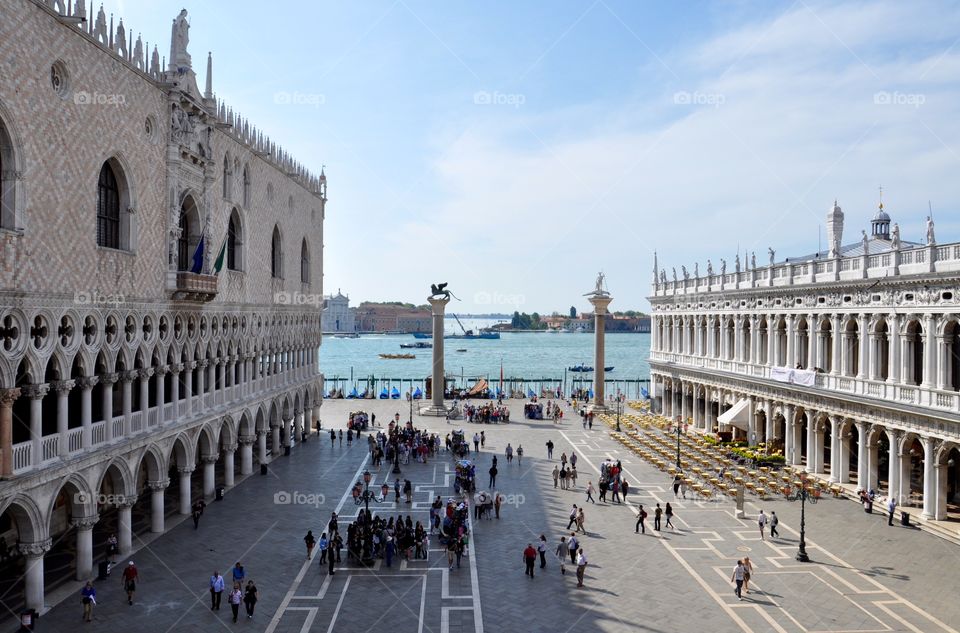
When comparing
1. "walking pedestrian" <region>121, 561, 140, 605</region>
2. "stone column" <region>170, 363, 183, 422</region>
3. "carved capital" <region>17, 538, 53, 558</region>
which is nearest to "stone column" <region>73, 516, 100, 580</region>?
"carved capital" <region>17, 538, 53, 558</region>

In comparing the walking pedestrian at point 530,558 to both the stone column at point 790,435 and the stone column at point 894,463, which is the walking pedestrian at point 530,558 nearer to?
the stone column at point 894,463

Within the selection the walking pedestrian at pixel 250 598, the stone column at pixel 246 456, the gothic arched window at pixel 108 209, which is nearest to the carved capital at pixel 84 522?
the walking pedestrian at pixel 250 598

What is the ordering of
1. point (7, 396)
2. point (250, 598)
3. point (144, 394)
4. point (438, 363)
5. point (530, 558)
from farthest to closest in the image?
point (438, 363) → point (144, 394) → point (530, 558) → point (250, 598) → point (7, 396)

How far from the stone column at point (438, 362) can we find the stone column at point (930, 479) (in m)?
33.5

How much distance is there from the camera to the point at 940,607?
1770 centimetres

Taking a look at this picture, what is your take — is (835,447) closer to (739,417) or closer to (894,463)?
(894,463)

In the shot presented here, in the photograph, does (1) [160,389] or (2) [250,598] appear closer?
(2) [250,598]

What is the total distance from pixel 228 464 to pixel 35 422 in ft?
45.6

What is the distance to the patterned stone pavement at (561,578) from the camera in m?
17.1

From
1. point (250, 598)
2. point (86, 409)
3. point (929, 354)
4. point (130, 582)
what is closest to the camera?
point (250, 598)

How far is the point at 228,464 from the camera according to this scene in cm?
3050

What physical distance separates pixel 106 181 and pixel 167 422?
329 inches

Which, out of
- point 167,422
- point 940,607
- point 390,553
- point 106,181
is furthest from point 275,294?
point 940,607

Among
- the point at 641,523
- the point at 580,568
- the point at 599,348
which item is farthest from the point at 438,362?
the point at 580,568
